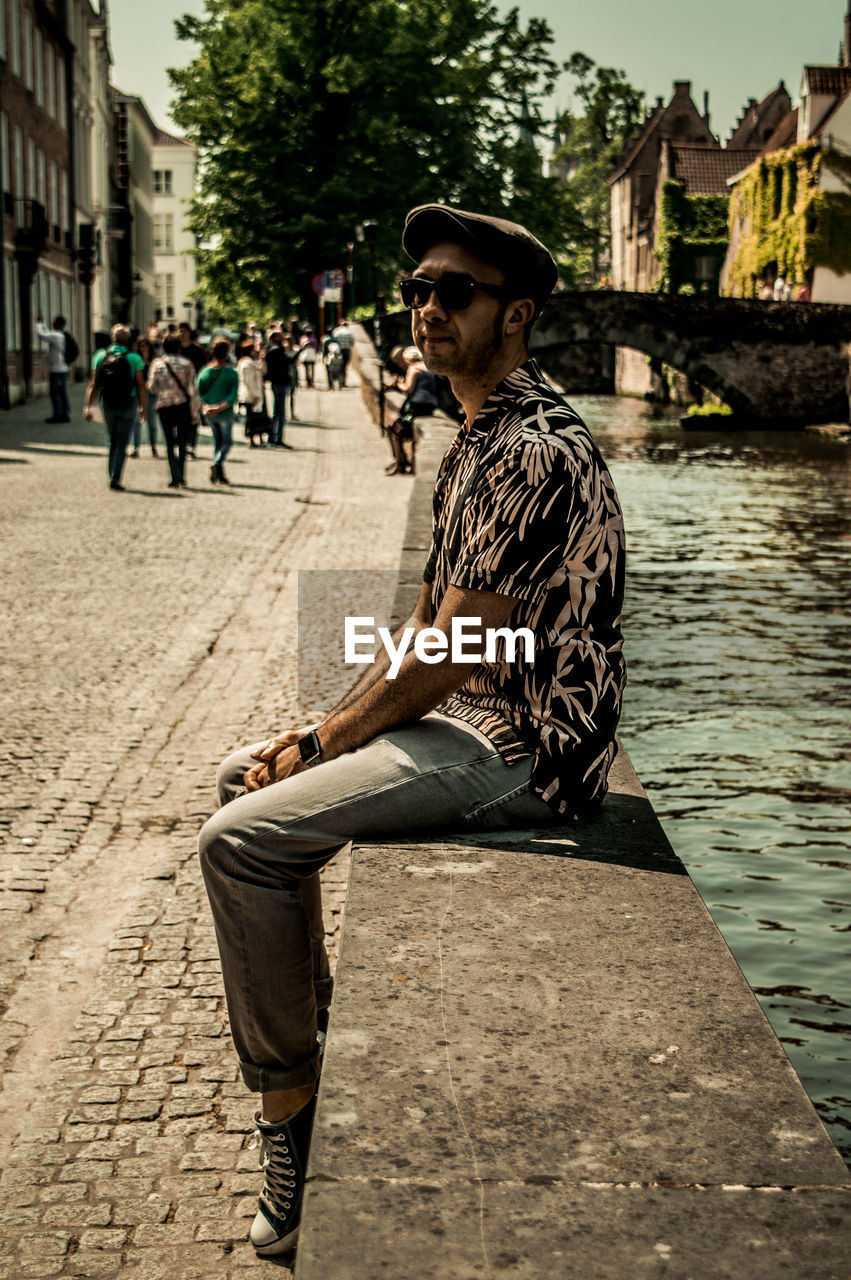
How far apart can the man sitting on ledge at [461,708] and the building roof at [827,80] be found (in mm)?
47616

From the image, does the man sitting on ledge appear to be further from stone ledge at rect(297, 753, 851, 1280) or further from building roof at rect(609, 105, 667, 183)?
building roof at rect(609, 105, 667, 183)

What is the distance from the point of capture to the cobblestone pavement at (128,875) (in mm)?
3021

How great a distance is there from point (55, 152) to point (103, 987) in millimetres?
37532

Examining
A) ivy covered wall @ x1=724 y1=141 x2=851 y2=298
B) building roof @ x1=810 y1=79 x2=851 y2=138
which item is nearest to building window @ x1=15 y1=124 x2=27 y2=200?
ivy covered wall @ x1=724 y1=141 x2=851 y2=298

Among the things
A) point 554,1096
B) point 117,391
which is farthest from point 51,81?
point 554,1096

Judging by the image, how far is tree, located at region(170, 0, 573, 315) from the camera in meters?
44.8

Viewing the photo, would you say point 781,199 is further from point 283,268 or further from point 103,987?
point 103,987

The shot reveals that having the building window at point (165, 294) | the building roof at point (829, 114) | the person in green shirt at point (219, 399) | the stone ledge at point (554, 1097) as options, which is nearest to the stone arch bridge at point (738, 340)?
the building roof at point (829, 114)

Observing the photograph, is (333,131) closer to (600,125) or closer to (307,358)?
(307,358)

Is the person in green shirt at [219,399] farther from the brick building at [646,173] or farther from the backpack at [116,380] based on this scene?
the brick building at [646,173]

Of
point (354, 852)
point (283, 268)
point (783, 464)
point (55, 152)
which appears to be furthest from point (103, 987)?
point (283, 268)

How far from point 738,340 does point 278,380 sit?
83.8ft

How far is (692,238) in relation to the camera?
62750mm

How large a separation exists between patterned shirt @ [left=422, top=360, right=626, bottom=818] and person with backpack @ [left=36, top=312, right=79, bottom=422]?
22.7 m
